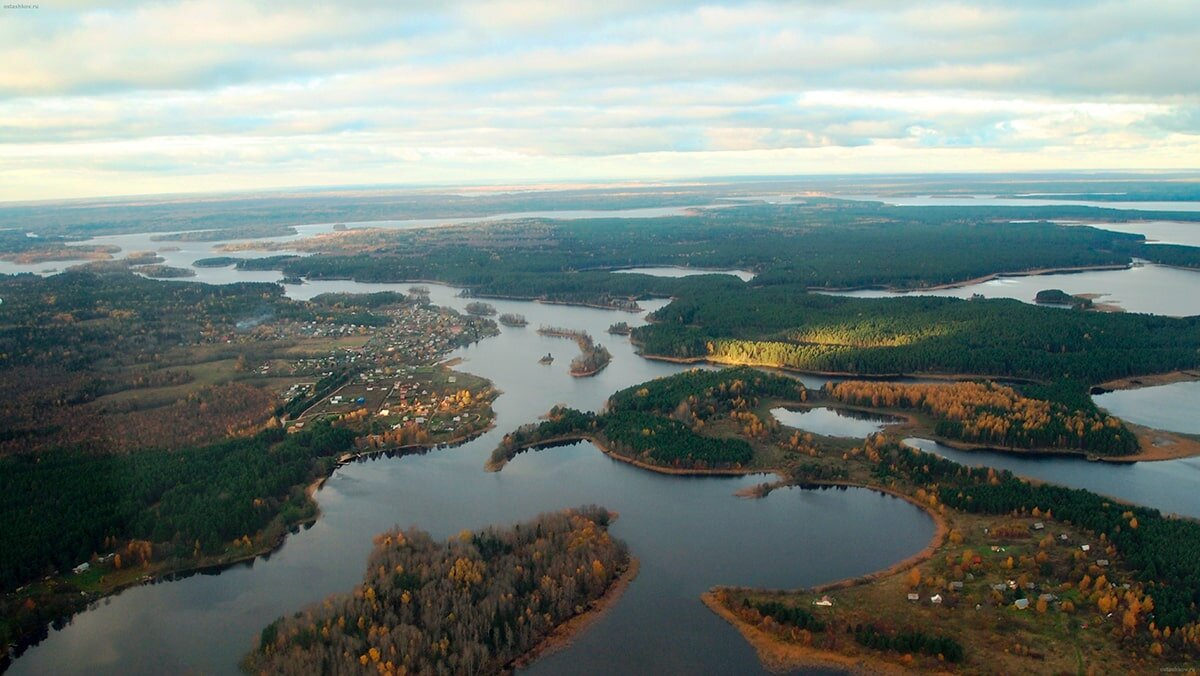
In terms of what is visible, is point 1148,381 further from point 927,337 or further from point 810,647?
point 810,647

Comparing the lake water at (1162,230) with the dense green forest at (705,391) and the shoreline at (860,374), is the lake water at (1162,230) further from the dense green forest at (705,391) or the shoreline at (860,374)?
the dense green forest at (705,391)

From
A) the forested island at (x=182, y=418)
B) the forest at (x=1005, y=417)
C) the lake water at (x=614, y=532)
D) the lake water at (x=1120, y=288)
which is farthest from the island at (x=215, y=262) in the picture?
the forest at (x=1005, y=417)

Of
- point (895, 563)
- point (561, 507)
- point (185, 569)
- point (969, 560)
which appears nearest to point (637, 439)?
point (561, 507)

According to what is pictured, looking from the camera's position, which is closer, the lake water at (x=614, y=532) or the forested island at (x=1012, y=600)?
the forested island at (x=1012, y=600)

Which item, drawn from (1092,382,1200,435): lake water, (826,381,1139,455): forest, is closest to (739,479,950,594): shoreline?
(826,381,1139,455): forest

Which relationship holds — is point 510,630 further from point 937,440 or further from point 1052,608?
point 937,440

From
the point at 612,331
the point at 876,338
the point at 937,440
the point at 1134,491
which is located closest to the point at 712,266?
the point at 612,331
